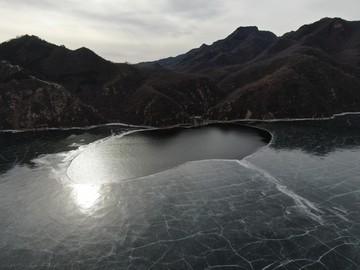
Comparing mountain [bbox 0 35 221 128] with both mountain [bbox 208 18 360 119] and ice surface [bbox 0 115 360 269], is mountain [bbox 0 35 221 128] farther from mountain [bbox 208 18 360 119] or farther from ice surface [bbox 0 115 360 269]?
ice surface [bbox 0 115 360 269]

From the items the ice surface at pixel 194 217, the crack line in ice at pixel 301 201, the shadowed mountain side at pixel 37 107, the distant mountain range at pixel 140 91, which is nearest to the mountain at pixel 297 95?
the distant mountain range at pixel 140 91

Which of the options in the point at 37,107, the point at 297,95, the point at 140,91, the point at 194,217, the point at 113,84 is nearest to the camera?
the point at 194,217

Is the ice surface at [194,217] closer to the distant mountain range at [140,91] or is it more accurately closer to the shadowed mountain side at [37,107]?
the shadowed mountain side at [37,107]

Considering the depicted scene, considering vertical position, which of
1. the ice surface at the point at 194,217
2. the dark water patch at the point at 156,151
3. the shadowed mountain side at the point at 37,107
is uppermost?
the shadowed mountain side at the point at 37,107

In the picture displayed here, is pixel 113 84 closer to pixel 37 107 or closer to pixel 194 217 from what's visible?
pixel 37 107

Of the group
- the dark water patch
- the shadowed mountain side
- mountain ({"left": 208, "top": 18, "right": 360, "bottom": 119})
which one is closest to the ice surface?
the dark water patch

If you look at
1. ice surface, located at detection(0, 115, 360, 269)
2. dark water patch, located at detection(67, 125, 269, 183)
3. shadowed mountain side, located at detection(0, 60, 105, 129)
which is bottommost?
ice surface, located at detection(0, 115, 360, 269)

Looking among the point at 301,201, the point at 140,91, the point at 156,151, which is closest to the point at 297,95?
the point at 140,91

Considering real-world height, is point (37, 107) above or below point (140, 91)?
below

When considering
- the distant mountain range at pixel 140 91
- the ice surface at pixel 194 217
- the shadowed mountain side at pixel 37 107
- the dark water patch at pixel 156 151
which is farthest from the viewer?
the distant mountain range at pixel 140 91
